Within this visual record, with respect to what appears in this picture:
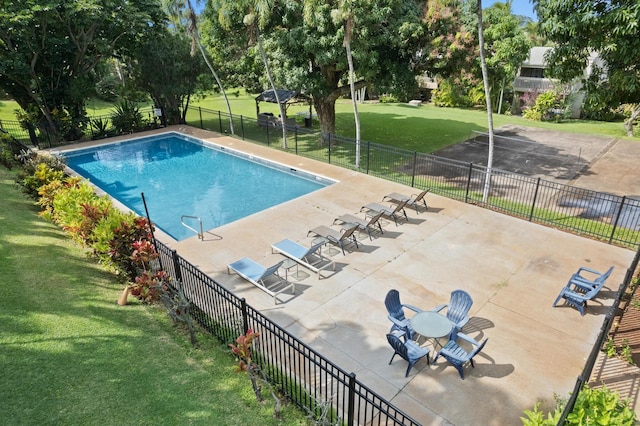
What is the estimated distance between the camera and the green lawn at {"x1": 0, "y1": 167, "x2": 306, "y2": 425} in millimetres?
5086

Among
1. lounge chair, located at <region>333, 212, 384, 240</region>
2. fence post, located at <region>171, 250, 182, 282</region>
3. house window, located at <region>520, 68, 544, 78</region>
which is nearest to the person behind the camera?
fence post, located at <region>171, 250, 182, 282</region>

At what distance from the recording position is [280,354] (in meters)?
5.77

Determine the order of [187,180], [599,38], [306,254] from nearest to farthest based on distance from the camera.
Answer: [306,254]
[599,38]
[187,180]

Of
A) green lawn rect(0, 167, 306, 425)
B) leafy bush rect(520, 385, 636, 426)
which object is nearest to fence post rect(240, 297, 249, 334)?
green lawn rect(0, 167, 306, 425)

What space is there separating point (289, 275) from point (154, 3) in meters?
22.0

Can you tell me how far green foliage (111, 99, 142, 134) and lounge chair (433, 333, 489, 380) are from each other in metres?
24.7

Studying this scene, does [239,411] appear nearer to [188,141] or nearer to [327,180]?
[327,180]

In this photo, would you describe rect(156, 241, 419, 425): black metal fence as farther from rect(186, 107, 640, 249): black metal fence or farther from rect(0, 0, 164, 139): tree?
rect(0, 0, 164, 139): tree

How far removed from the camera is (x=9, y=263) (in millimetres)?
8031

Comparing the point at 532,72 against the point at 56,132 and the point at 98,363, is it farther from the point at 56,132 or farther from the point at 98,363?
the point at 98,363

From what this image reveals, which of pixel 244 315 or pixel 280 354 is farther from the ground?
pixel 244 315

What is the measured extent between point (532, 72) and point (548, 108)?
18.4 ft

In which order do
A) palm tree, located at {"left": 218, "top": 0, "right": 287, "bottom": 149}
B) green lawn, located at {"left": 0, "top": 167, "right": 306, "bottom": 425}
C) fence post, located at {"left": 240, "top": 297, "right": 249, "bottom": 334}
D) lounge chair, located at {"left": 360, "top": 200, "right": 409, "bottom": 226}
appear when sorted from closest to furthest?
green lawn, located at {"left": 0, "top": 167, "right": 306, "bottom": 425}
fence post, located at {"left": 240, "top": 297, "right": 249, "bottom": 334}
lounge chair, located at {"left": 360, "top": 200, "right": 409, "bottom": 226}
palm tree, located at {"left": 218, "top": 0, "right": 287, "bottom": 149}

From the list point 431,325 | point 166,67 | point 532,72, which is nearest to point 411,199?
point 431,325
